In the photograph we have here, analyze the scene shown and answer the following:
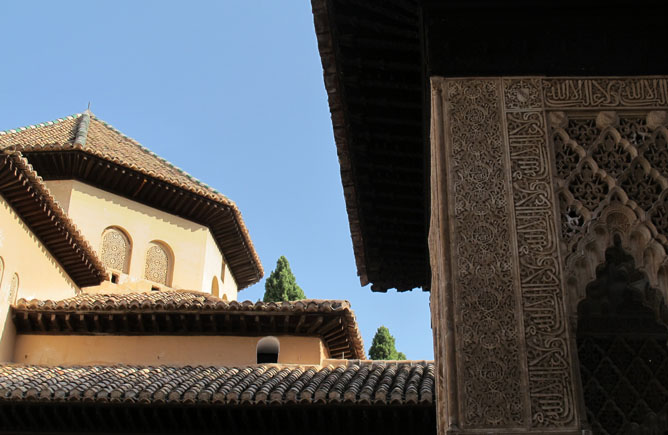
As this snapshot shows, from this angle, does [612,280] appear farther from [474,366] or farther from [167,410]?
[167,410]

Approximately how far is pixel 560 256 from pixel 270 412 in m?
6.75

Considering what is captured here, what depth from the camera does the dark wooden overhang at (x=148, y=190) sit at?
1542 centimetres

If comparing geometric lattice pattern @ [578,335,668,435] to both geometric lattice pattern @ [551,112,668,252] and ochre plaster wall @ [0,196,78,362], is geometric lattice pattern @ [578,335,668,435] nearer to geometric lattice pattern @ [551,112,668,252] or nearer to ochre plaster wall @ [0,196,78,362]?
geometric lattice pattern @ [551,112,668,252]

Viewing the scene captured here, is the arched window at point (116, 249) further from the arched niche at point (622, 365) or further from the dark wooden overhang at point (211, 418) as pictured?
the arched niche at point (622, 365)

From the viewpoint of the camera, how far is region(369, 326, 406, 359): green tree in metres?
24.1

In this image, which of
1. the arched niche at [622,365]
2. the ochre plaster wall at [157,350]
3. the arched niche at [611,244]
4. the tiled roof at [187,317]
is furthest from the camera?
the ochre plaster wall at [157,350]

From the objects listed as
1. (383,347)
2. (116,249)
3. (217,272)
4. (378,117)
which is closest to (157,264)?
(116,249)

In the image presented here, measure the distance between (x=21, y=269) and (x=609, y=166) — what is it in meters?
10.4

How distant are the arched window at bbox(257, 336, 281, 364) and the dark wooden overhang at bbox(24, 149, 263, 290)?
158 inches

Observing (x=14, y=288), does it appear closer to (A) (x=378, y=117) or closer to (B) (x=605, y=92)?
(A) (x=378, y=117)

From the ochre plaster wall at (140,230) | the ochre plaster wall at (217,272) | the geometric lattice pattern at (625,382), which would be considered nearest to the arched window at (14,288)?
the ochre plaster wall at (140,230)

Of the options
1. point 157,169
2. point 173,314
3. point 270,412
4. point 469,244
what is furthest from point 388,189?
point 157,169

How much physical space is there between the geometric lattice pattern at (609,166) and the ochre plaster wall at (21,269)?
9662 millimetres

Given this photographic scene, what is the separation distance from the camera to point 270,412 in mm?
10711
